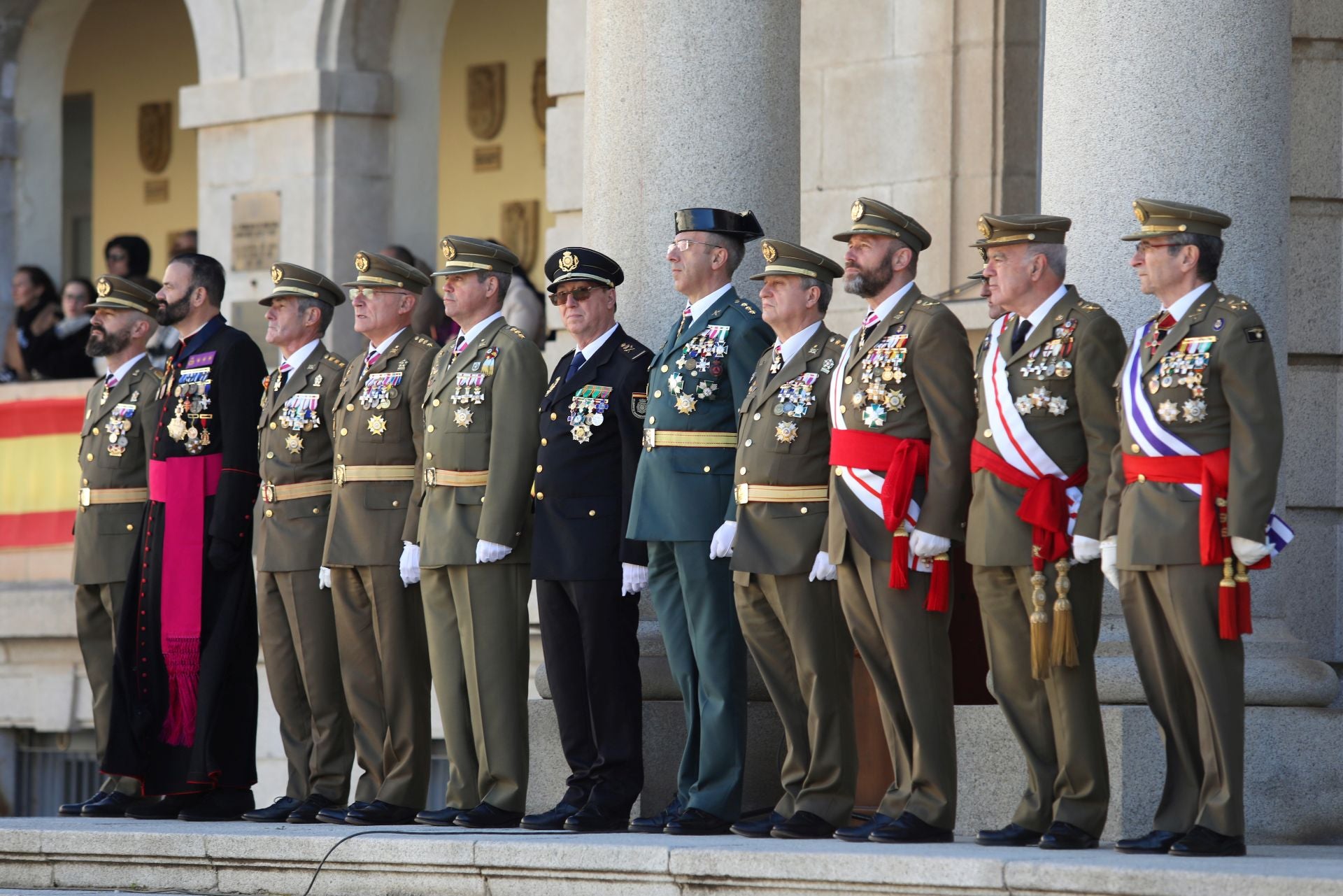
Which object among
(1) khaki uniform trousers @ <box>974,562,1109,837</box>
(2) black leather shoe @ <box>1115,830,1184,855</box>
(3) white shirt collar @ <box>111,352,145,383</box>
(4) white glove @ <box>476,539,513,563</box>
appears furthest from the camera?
(3) white shirt collar @ <box>111,352,145,383</box>

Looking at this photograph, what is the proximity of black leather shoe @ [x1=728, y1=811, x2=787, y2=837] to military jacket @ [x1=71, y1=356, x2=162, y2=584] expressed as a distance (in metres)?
3.10

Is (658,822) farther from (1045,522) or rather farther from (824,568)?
(1045,522)

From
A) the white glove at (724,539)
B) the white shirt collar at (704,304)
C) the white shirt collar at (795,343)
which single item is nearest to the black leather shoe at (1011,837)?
the white glove at (724,539)

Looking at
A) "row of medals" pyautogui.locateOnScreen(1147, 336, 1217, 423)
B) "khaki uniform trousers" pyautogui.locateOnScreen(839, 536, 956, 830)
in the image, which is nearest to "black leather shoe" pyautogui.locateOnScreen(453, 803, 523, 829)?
"khaki uniform trousers" pyautogui.locateOnScreen(839, 536, 956, 830)

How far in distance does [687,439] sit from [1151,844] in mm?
2131

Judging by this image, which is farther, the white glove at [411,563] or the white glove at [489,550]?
the white glove at [411,563]

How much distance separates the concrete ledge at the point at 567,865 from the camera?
6.84 m

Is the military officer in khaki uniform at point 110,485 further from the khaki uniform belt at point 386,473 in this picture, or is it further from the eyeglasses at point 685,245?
the eyeglasses at point 685,245

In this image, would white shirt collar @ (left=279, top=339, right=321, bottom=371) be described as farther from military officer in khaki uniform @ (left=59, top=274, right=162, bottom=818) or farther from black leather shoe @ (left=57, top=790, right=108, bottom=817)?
black leather shoe @ (left=57, top=790, right=108, bottom=817)

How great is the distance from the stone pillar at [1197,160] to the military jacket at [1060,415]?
66 centimetres

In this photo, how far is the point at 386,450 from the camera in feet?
30.3

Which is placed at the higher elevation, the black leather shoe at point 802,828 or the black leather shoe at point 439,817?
the black leather shoe at point 802,828

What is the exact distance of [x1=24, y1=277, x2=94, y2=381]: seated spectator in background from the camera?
14.7 m

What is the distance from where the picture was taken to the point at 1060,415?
25.0 ft
